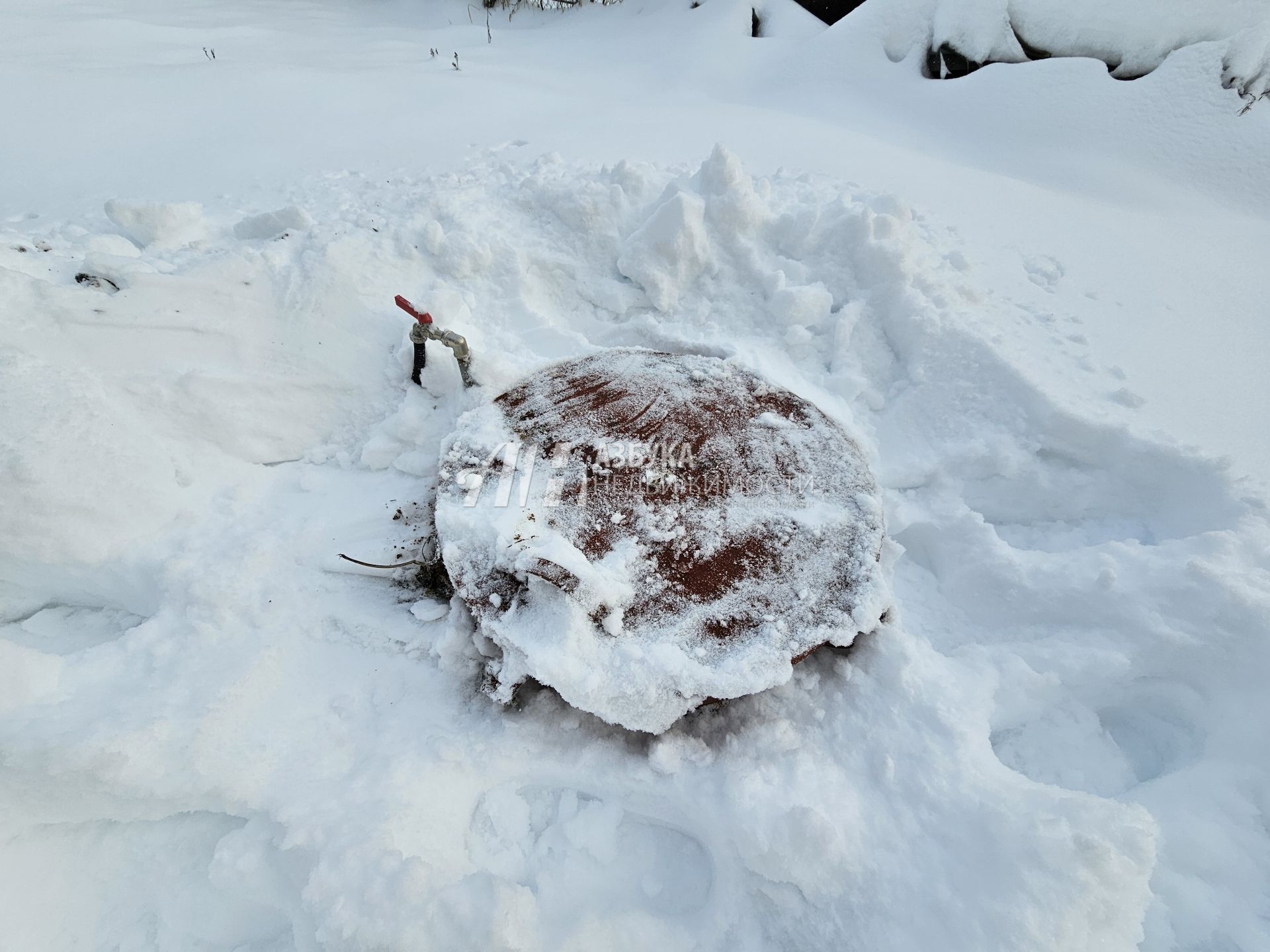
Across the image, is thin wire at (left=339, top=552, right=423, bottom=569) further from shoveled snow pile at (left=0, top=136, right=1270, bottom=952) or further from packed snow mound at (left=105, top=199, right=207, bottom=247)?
packed snow mound at (left=105, top=199, right=207, bottom=247)

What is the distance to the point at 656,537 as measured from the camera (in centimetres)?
167

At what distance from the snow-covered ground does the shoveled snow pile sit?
0.01 m

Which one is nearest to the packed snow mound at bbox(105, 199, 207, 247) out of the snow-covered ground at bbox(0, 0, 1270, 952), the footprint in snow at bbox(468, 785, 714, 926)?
the snow-covered ground at bbox(0, 0, 1270, 952)

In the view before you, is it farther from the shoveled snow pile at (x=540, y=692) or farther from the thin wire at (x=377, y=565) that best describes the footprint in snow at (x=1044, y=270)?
the thin wire at (x=377, y=565)

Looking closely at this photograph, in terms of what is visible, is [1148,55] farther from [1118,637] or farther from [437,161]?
[437,161]

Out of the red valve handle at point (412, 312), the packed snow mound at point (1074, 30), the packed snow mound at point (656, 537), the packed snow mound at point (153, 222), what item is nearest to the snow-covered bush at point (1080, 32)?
the packed snow mound at point (1074, 30)

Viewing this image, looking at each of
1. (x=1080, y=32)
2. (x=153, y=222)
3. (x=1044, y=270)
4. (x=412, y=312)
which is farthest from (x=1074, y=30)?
(x=153, y=222)

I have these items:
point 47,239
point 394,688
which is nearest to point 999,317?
point 394,688

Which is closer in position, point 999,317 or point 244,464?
point 244,464

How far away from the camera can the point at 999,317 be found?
8.12ft

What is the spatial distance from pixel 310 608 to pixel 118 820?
0.61 metres

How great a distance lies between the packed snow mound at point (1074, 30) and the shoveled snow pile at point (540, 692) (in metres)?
2.44

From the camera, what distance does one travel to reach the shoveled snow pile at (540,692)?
1313 millimetres

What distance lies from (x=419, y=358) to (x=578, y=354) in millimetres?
585
